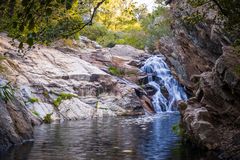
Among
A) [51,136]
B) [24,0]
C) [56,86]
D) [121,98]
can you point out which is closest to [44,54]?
[56,86]

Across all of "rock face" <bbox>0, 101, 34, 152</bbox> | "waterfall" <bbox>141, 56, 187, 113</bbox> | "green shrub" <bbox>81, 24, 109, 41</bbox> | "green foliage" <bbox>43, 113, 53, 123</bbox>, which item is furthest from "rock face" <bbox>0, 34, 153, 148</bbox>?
"green shrub" <bbox>81, 24, 109, 41</bbox>

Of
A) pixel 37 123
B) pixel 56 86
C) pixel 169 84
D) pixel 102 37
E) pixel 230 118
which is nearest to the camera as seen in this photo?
pixel 230 118

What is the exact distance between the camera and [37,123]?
3106cm

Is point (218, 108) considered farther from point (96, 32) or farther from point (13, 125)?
point (96, 32)

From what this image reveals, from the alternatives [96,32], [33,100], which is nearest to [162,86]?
[33,100]

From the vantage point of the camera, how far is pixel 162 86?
4812cm

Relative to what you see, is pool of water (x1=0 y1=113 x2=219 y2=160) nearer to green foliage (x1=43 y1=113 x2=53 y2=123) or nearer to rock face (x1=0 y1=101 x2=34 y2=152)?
rock face (x1=0 y1=101 x2=34 y2=152)

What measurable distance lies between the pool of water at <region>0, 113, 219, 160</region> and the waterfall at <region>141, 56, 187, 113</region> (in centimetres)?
1826

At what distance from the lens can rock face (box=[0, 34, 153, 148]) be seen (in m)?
35.9

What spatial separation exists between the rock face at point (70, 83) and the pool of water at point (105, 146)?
8.04 meters

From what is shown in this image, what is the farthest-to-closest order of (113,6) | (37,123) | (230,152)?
(113,6)
(37,123)
(230,152)

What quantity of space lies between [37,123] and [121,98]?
13.5 m

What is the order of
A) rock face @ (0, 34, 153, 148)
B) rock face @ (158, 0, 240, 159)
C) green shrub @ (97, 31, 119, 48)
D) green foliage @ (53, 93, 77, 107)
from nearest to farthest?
1. rock face @ (158, 0, 240, 159)
2. rock face @ (0, 34, 153, 148)
3. green foliage @ (53, 93, 77, 107)
4. green shrub @ (97, 31, 119, 48)

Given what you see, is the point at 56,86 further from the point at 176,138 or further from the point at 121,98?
the point at 176,138
